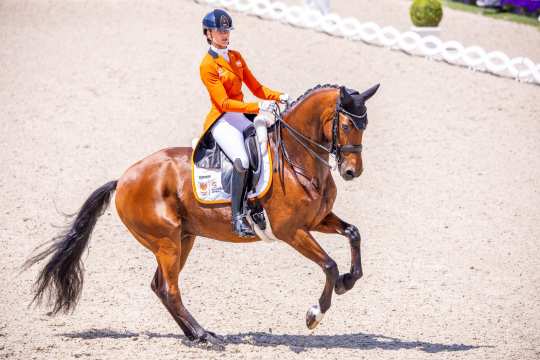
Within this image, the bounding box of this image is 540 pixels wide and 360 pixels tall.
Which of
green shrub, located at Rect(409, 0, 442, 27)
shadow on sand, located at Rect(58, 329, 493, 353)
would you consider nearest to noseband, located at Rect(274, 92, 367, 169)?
shadow on sand, located at Rect(58, 329, 493, 353)

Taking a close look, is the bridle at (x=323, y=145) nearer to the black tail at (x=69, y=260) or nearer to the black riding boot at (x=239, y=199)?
the black riding boot at (x=239, y=199)

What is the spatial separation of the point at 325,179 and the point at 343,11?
51.1 ft

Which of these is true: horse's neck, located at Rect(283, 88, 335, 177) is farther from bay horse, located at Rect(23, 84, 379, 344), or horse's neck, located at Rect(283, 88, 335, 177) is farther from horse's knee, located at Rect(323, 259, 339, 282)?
horse's knee, located at Rect(323, 259, 339, 282)

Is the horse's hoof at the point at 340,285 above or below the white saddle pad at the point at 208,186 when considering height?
below

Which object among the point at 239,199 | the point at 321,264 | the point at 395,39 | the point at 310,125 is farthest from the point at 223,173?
the point at 395,39

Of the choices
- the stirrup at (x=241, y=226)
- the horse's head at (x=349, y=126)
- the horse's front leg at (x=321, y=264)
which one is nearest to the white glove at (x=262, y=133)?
the stirrup at (x=241, y=226)

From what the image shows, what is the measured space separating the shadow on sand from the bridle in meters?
2.01

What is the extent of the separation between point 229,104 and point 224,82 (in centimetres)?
31

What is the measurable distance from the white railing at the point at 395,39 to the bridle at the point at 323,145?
11065 millimetres

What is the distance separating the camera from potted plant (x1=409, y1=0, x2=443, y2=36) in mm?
19797

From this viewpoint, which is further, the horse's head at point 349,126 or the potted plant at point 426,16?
the potted plant at point 426,16

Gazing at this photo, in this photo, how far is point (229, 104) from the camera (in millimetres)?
8266

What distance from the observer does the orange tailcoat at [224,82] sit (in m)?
8.28

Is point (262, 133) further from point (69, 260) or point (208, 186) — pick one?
point (69, 260)
